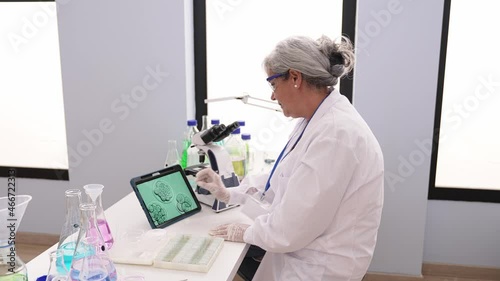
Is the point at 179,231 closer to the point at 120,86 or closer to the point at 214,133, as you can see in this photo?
the point at 214,133

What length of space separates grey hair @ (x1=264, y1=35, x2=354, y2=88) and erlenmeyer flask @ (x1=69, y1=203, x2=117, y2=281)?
757 millimetres

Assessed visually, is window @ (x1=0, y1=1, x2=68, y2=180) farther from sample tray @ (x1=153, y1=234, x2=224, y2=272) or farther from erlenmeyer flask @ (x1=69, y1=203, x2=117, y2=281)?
erlenmeyer flask @ (x1=69, y1=203, x2=117, y2=281)

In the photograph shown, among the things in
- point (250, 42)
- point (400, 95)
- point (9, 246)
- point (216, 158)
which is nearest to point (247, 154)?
point (216, 158)

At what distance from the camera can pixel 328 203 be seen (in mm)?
1334

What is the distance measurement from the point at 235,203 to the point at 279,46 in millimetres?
638

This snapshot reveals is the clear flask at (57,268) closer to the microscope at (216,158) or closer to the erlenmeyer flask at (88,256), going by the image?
the erlenmeyer flask at (88,256)

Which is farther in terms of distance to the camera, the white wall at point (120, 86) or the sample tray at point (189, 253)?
the white wall at point (120, 86)

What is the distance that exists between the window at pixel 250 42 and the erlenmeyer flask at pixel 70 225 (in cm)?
147

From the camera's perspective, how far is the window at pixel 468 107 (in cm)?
247

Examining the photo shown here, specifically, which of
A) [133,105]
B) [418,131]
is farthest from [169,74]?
[418,131]

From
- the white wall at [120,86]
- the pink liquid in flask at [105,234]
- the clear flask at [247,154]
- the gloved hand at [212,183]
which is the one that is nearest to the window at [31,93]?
the white wall at [120,86]

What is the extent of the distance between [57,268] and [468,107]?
2.32 metres

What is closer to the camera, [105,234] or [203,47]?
[105,234]

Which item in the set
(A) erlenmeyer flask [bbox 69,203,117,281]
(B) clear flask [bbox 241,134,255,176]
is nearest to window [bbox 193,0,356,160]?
(B) clear flask [bbox 241,134,255,176]
